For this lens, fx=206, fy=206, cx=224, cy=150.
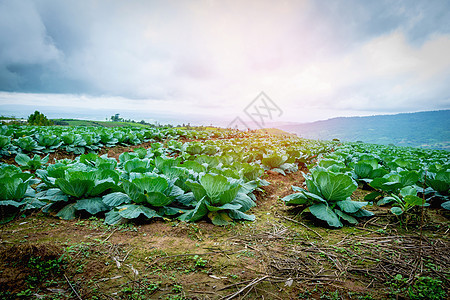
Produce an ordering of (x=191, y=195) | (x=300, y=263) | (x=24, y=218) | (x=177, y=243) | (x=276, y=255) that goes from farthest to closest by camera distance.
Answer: (x=191, y=195) < (x=24, y=218) < (x=177, y=243) < (x=276, y=255) < (x=300, y=263)

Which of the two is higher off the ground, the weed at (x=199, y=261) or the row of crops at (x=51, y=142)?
the row of crops at (x=51, y=142)

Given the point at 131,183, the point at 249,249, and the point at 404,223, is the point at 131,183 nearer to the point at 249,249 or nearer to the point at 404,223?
the point at 249,249

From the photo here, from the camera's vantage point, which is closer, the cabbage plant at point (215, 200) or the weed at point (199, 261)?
the weed at point (199, 261)

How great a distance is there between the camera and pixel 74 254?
75.8 inches

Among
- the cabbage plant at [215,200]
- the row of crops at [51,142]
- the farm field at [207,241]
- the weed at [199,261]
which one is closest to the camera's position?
the farm field at [207,241]

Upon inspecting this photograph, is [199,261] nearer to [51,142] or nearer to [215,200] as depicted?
[215,200]

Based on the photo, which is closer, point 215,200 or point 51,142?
point 215,200

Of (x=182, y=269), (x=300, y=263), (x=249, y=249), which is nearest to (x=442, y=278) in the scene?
(x=300, y=263)

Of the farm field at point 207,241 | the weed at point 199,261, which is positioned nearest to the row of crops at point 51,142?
the farm field at point 207,241

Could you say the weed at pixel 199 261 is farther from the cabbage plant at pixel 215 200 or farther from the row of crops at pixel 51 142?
the row of crops at pixel 51 142

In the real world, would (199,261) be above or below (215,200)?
below

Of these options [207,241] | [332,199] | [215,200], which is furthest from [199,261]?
[332,199]

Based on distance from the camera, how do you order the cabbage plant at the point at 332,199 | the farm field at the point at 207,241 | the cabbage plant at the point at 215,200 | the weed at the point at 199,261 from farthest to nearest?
the cabbage plant at the point at 332,199
the cabbage plant at the point at 215,200
the weed at the point at 199,261
the farm field at the point at 207,241

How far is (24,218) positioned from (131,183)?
1.50 m
